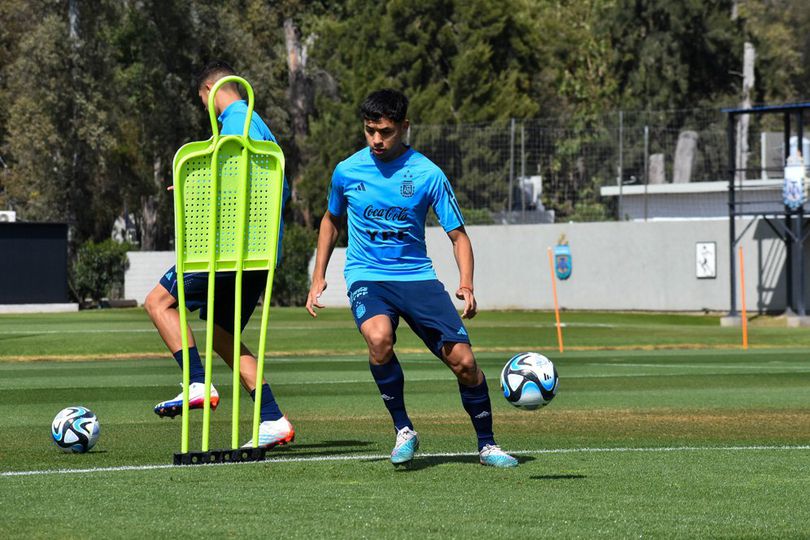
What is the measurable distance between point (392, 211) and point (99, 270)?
156 feet

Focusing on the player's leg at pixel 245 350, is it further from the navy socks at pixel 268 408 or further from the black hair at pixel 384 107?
the black hair at pixel 384 107

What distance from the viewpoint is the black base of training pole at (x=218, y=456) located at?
838cm

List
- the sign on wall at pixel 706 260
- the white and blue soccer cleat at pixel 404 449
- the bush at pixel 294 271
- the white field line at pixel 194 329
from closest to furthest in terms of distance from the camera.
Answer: the white and blue soccer cleat at pixel 404 449 → the white field line at pixel 194 329 → the sign on wall at pixel 706 260 → the bush at pixel 294 271

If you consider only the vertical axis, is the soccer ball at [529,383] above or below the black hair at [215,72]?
below

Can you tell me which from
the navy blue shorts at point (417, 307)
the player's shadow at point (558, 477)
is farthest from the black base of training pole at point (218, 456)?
the player's shadow at point (558, 477)

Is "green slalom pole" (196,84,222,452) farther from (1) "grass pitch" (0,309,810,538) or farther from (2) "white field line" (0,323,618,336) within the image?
(2) "white field line" (0,323,618,336)

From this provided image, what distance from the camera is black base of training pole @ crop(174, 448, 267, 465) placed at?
27.5 ft

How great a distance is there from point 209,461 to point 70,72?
163ft

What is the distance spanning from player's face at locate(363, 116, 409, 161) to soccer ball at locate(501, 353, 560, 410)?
1.37m

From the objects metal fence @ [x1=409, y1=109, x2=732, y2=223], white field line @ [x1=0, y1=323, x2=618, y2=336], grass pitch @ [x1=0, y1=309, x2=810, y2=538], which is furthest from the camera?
metal fence @ [x1=409, y1=109, x2=732, y2=223]

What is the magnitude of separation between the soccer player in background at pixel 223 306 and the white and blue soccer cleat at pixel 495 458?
1369 mm

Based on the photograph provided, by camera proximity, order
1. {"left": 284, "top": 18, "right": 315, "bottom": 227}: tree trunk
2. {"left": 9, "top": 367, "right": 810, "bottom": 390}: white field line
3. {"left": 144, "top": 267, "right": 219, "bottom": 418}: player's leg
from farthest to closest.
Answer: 1. {"left": 284, "top": 18, "right": 315, "bottom": 227}: tree trunk
2. {"left": 9, "top": 367, "right": 810, "bottom": 390}: white field line
3. {"left": 144, "top": 267, "right": 219, "bottom": 418}: player's leg

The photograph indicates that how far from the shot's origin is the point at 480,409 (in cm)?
855

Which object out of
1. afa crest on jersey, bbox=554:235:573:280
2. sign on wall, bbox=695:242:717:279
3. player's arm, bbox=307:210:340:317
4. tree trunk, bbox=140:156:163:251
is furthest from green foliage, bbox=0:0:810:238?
player's arm, bbox=307:210:340:317
